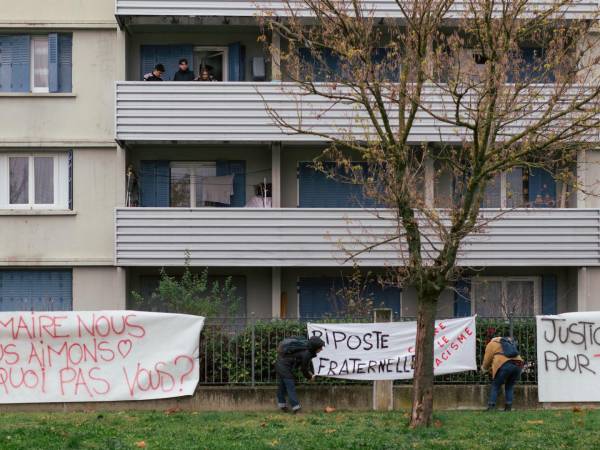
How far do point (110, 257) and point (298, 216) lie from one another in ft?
15.2

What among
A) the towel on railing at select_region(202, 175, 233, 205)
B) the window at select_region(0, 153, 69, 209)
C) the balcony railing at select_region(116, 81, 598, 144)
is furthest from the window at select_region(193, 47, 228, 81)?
the window at select_region(0, 153, 69, 209)

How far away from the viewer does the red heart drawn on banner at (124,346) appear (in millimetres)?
18703

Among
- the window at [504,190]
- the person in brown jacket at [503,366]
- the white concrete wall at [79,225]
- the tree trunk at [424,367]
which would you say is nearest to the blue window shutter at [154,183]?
the white concrete wall at [79,225]

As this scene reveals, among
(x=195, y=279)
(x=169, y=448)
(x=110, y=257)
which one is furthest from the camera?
(x=110, y=257)

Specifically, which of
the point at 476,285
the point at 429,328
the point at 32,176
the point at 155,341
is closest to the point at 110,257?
the point at 32,176

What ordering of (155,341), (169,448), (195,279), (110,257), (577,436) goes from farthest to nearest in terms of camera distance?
(110,257) → (195,279) → (155,341) → (577,436) → (169,448)

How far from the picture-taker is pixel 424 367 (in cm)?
1515

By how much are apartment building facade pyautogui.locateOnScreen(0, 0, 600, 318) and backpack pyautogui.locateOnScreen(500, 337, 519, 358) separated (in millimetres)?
5689

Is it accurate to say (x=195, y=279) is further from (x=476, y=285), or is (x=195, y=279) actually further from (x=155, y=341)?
(x=476, y=285)

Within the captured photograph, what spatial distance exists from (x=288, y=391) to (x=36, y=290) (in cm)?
949

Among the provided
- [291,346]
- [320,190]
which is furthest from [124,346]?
[320,190]

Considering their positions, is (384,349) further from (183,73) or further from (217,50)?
(217,50)

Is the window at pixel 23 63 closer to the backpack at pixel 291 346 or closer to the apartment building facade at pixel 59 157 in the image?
the apartment building facade at pixel 59 157

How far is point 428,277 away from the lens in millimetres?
14961
